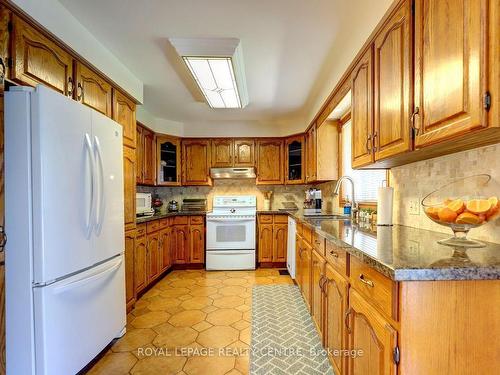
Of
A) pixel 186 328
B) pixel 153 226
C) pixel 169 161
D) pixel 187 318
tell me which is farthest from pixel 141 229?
pixel 169 161

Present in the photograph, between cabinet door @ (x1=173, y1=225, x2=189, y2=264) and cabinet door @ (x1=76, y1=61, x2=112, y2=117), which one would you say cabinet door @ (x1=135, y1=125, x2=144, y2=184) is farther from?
cabinet door @ (x1=76, y1=61, x2=112, y2=117)

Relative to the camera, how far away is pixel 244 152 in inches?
167

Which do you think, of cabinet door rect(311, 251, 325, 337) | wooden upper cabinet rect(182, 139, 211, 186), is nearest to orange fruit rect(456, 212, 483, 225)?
cabinet door rect(311, 251, 325, 337)

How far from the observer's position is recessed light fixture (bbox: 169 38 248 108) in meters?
1.97

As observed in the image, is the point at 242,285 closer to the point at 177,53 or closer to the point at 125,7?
the point at 177,53

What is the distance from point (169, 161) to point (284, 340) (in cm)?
320

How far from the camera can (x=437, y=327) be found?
0.78m

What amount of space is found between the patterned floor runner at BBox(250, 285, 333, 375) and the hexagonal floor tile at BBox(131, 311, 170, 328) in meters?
0.86

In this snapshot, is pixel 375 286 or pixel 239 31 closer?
pixel 375 286

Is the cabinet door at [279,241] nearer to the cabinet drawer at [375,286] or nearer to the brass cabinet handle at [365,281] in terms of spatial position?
the cabinet drawer at [375,286]

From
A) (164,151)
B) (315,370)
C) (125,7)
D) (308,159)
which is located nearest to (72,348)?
Answer: (315,370)

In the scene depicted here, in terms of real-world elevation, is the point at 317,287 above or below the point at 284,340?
above

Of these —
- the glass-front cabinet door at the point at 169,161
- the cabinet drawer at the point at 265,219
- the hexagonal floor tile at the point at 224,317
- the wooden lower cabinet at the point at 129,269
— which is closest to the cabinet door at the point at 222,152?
the glass-front cabinet door at the point at 169,161

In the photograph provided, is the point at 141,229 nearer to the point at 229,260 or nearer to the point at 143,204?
the point at 143,204
